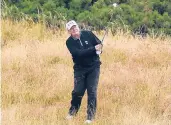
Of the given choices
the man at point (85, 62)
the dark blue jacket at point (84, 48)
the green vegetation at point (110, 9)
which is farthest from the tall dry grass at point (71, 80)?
the green vegetation at point (110, 9)

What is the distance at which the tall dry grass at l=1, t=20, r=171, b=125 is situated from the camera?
221 inches

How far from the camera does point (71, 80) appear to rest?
6.82m

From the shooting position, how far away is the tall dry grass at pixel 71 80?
18.4 feet

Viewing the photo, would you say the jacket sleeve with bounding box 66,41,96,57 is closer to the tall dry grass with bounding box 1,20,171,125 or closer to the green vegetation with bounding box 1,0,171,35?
the tall dry grass with bounding box 1,20,171,125

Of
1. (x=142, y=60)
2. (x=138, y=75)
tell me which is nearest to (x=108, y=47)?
(x=142, y=60)

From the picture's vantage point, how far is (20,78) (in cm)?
695

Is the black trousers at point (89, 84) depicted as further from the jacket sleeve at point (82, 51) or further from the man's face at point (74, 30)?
the man's face at point (74, 30)

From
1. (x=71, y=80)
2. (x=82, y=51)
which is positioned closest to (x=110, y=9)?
(x=71, y=80)

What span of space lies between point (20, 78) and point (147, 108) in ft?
7.06

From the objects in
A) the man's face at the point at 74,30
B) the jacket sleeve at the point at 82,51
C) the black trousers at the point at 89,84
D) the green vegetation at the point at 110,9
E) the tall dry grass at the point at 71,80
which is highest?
the man's face at the point at 74,30

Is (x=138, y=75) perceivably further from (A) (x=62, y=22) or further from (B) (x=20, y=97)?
(A) (x=62, y=22)

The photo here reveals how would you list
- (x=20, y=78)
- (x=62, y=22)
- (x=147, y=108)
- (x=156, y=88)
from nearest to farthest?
(x=147, y=108)
(x=156, y=88)
(x=20, y=78)
(x=62, y=22)

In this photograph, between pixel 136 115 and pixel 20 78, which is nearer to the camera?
pixel 136 115

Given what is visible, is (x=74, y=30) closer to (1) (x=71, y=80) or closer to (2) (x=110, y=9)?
(1) (x=71, y=80)
